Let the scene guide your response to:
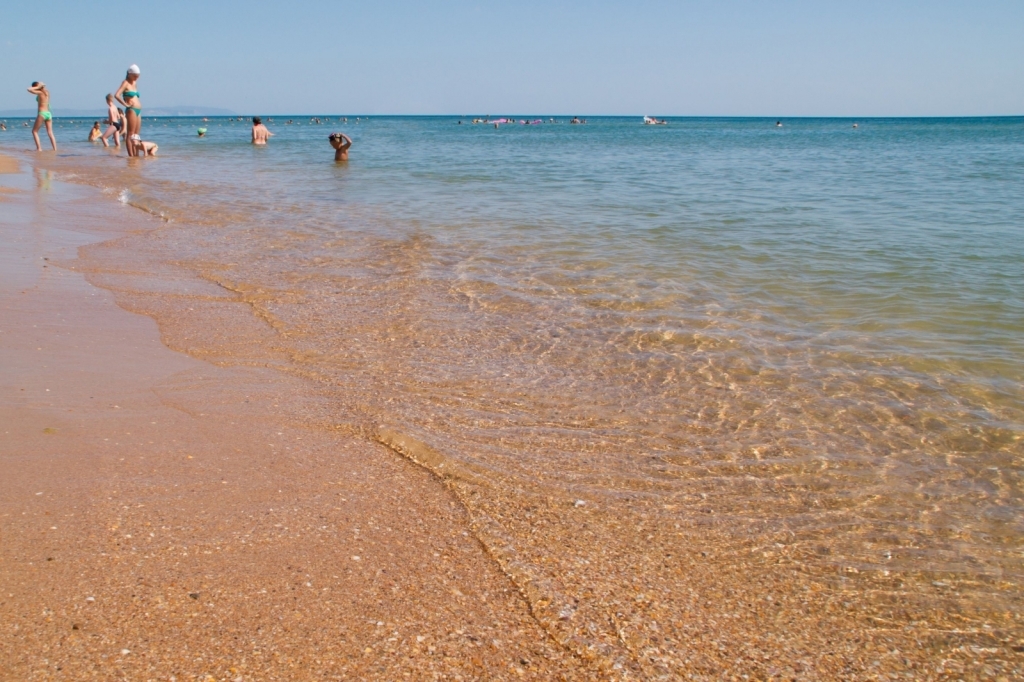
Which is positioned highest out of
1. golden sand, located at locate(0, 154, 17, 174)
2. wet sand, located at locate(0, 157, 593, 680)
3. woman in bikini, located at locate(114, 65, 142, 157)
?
woman in bikini, located at locate(114, 65, 142, 157)

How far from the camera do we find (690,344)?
5.13 metres

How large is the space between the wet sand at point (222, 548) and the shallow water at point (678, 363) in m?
0.25

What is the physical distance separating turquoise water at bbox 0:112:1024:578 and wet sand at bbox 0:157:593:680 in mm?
512

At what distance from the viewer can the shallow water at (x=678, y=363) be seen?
294cm

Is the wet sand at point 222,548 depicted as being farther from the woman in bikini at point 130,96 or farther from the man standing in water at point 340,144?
the man standing in water at point 340,144

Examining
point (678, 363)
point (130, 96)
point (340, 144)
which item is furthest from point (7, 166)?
point (678, 363)

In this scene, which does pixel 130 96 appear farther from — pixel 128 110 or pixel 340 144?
pixel 340 144

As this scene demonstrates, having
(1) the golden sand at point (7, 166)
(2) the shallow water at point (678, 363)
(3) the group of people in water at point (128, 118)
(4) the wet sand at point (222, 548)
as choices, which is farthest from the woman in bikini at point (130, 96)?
(4) the wet sand at point (222, 548)

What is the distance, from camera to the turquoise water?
3242 millimetres

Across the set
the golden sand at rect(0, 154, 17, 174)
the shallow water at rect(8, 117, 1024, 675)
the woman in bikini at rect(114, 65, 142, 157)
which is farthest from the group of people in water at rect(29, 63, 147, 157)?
the shallow water at rect(8, 117, 1024, 675)

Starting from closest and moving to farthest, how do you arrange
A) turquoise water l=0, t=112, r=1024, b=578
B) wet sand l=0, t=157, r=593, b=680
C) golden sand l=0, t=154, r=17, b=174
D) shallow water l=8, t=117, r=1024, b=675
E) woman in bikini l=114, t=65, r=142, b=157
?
1. wet sand l=0, t=157, r=593, b=680
2. shallow water l=8, t=117, r=1024, b=675
3. turquoise water l=0, t=112, r=1024, b=578
4. golden sand l=0, t=154, r=17, b=174
5. woman in bikini l=114, t=65, r=142, b=157

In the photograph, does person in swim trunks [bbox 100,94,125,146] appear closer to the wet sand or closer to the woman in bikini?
the woman in bikini

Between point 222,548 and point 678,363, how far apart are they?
3108 millimetres

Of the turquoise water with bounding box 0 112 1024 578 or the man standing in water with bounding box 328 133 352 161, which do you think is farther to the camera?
the man standing in water with bounding box 328 133 352 161
